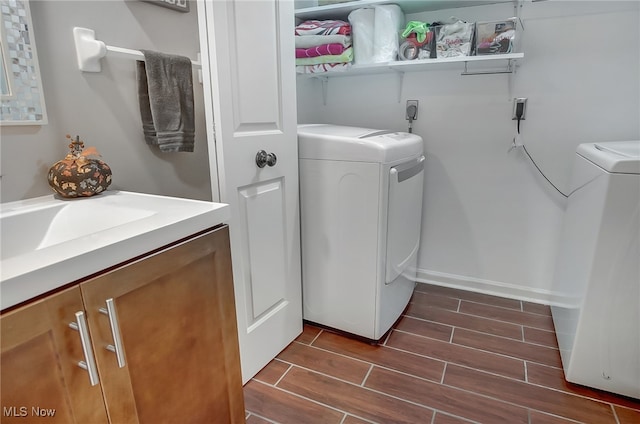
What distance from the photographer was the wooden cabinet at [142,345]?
630mm

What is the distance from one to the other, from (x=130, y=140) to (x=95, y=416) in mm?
934

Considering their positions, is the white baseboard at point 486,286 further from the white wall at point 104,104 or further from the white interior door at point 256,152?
the white wall at point 104,104

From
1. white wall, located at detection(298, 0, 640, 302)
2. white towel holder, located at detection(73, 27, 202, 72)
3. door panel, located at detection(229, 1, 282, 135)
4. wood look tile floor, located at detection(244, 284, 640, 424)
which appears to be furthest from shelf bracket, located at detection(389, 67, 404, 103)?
white towel holder, located at detection(73, 27, 202, 72)

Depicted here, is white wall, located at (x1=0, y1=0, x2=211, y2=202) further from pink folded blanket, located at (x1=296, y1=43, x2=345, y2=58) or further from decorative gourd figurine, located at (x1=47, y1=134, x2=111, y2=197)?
pink folded blanket, located at (x1=296, y1=43, x2=345, y2=58)

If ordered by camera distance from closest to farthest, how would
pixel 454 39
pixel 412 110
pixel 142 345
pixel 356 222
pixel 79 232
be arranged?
pixel 142 345
pixel 79 232
pixel 356 222
pixel 454 39
pixel 412 110

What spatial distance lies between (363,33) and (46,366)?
77.3 inches

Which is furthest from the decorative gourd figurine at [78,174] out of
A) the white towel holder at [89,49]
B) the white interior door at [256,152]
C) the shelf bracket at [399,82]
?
the shelf bracket at [399,82]

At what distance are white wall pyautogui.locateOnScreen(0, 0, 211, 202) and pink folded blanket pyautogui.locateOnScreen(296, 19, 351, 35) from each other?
728 mm

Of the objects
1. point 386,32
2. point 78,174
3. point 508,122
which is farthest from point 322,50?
point 78,174

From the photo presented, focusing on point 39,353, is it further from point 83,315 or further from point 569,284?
point 569,284

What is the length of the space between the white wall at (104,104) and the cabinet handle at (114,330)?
0.58 m

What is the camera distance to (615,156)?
1.33 meters

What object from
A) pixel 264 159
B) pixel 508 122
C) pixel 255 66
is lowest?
pixel 264 159

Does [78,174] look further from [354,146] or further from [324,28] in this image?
[324,28]
